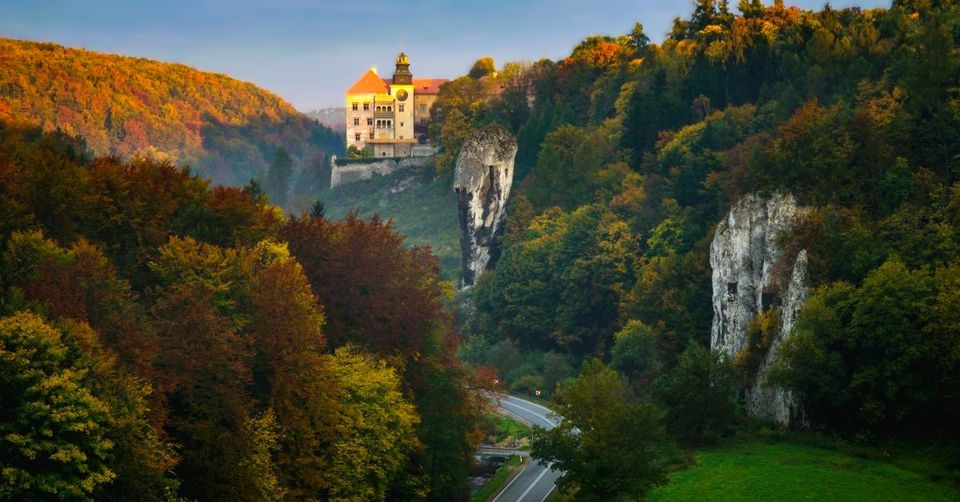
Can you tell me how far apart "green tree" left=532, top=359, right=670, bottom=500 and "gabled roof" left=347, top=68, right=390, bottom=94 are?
102 meters

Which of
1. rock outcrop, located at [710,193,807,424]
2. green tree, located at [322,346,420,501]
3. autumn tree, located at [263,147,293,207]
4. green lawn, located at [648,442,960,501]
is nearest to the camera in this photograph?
green lawn, located at [648,442,960,501]

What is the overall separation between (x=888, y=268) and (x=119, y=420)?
3061cm

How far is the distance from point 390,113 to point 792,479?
10299 centimetres

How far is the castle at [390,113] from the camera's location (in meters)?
145

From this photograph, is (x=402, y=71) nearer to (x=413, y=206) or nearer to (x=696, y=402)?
(x=413, y=206)

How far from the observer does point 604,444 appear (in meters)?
46.2

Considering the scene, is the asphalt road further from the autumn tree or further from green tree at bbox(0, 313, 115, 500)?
the autumn tree

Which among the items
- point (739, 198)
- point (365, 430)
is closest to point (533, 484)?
point (365, 430)

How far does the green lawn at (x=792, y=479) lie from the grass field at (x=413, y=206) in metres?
58.1

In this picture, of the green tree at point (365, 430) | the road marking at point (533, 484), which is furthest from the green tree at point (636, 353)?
the green tree at point (365, 430)

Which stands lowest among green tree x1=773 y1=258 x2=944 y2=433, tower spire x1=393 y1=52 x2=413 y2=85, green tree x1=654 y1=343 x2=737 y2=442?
green tree x1=654 y1=343 x2=737 y2=442

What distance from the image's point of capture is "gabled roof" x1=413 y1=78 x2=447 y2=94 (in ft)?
488

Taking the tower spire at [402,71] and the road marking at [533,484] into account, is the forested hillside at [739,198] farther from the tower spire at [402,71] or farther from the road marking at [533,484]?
the tower spire at [402,71]

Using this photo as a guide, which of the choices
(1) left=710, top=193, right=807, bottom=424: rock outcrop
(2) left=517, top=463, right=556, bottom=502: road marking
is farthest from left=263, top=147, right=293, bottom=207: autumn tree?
(2) left=517, top=463, right=556, bottom=502: road marking
